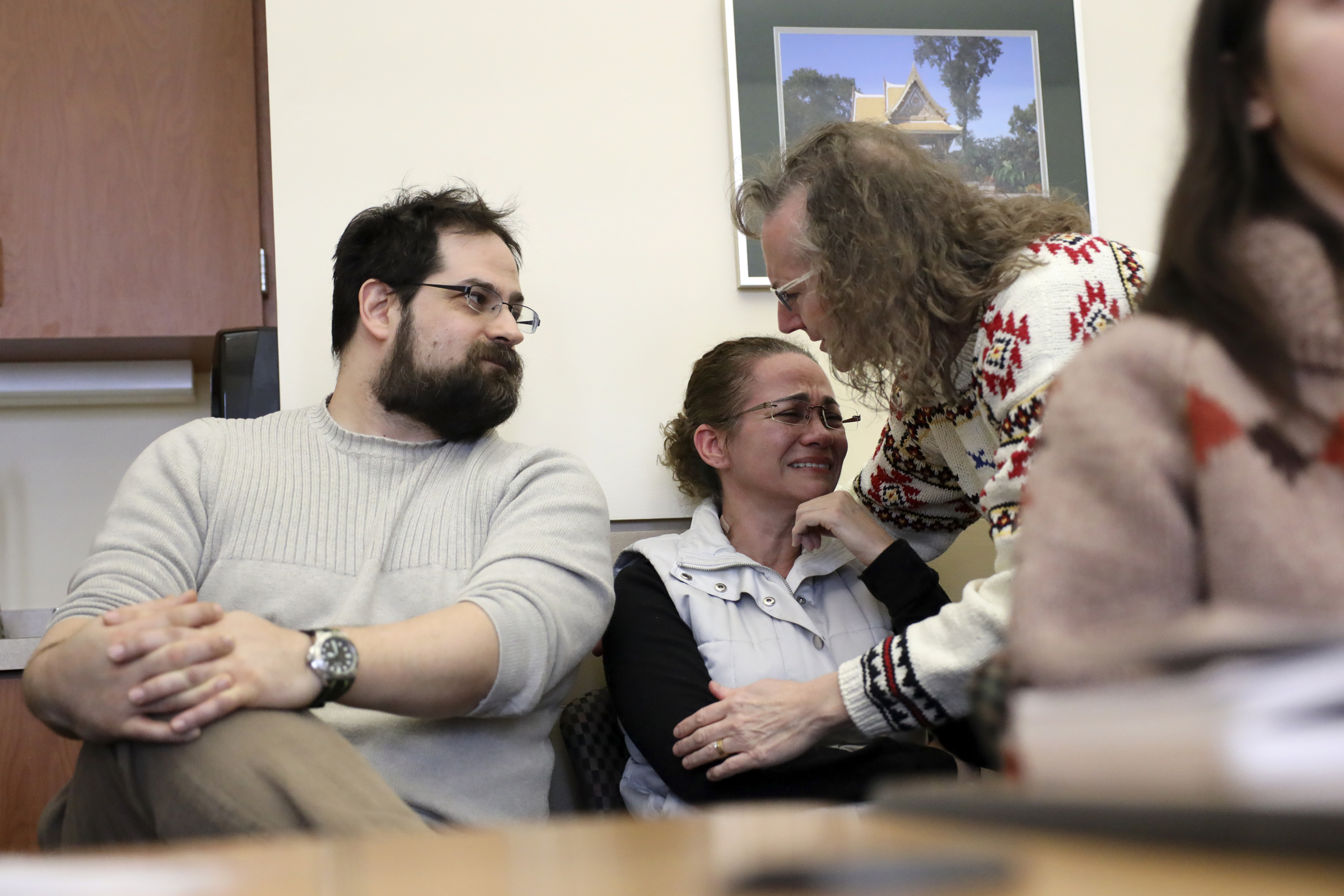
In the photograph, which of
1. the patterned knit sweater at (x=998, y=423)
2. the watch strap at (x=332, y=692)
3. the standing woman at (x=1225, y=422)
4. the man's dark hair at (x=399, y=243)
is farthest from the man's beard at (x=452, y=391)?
the standing woman at (x=1225, y=422)

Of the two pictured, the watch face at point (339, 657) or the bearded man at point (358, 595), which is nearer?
the bearded man at point (358, 595)

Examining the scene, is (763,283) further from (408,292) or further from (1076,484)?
(1076,484)

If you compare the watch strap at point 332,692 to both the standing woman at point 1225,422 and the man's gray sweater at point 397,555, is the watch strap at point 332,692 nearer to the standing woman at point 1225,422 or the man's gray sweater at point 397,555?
the man's gray sweater at point 397,555

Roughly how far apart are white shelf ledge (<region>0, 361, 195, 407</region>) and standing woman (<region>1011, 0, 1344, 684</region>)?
2.27 m

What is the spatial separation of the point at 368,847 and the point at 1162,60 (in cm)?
253

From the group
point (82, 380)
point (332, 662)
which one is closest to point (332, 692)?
point (332, 662)

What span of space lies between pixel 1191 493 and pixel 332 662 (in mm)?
948

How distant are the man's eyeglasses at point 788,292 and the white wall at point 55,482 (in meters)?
1.48

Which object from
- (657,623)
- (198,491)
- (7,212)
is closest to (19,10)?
(7,212)

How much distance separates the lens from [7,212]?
7.22ft

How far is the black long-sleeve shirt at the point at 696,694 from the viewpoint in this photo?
159 centimetres

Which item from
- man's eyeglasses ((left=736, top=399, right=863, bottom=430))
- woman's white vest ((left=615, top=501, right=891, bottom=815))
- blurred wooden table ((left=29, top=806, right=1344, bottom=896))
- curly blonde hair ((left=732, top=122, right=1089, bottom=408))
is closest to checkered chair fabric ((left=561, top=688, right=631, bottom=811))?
woman's white vest ((left=615, top=501, right=891, bottom=815))

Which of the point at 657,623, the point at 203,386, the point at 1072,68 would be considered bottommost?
the point at 657,623

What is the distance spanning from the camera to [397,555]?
1.63 metres
